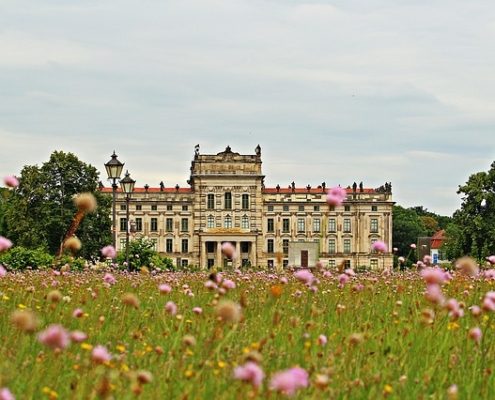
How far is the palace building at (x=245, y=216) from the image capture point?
87.2 metres

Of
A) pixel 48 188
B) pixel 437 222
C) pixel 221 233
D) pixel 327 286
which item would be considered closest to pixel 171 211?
pixel 221 233

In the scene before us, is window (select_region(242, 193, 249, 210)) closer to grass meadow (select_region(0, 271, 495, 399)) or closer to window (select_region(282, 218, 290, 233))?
window (select_region(282, 218, 290, 233))

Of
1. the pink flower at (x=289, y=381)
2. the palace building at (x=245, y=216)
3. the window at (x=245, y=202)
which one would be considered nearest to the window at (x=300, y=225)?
the palace building at (x=245, y=216)

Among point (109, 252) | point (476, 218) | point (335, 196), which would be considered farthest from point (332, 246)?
point (335, 196)

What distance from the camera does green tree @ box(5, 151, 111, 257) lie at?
181ft

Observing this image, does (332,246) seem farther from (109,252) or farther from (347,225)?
(109,252)

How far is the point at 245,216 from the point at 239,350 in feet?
271

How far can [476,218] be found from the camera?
52.2 m

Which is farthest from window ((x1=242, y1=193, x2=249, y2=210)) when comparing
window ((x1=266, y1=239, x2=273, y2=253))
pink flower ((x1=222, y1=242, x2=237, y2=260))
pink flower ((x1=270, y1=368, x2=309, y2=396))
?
pink flower ((x1=270, y1=368, x2=309, y2=396))

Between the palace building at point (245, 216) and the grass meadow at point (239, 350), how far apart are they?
3098 inches

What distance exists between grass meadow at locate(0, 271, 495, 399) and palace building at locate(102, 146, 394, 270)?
7869cm

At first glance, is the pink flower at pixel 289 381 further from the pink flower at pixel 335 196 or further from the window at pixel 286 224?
the window at pixel 286 224

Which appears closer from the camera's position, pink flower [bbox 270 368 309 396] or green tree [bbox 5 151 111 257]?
pink flower [bbox 270 368 309 396]

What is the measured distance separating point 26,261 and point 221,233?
6267 cm
